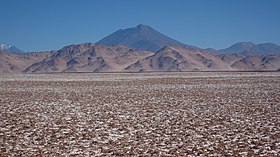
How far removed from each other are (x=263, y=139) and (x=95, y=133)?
521cm

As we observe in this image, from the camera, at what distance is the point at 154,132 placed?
11.9 meters

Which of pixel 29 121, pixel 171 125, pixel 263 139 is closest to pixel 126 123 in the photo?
pixel 171 125

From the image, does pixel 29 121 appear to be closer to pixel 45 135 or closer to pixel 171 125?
pixel 45 135

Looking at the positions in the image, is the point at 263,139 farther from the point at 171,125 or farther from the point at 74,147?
the point at 74,147

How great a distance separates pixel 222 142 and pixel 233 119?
4.30m

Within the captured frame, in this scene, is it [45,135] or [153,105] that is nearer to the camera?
[45,135]

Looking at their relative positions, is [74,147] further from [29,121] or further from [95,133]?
[29,121]

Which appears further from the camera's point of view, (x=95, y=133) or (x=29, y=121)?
(x=29, y=121)

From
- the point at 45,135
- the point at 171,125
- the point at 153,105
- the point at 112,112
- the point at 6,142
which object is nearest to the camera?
the point at 6,142

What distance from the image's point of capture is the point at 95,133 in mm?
11844

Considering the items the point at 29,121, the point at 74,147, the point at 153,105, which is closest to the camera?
the point at 74,147

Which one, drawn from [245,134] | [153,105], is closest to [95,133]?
[245,134]

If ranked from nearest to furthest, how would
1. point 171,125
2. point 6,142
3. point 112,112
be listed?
point 6,142, point 171,125, point 112,112

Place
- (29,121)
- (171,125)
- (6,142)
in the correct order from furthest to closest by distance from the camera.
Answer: (29,121)
(171,125)
(6,142)
